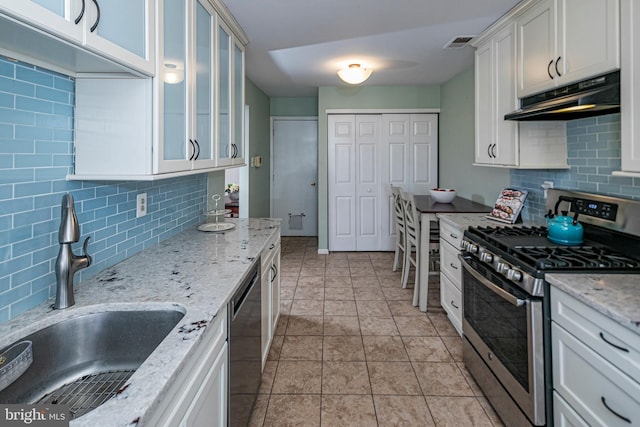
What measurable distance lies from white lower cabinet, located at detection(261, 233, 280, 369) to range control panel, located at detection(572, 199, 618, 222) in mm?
1833

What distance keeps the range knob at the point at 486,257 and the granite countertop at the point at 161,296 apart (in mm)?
1198

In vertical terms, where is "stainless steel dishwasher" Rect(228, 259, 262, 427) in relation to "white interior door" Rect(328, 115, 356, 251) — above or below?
below

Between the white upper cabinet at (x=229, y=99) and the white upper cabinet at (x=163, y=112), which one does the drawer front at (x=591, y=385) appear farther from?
the white upper cabinet at (x=229, y=99)

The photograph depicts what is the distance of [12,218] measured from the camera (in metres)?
1.10

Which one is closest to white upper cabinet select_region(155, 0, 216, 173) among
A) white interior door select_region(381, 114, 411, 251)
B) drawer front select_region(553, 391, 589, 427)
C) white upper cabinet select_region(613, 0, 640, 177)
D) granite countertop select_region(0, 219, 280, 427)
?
granite countertop select_region(0, 219, 280, 427)

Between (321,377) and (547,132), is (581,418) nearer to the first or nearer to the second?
(321,377)

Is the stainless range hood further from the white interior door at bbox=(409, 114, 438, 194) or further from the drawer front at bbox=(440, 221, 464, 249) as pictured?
the white interior door at bbox=(409, 114, 438, 194)

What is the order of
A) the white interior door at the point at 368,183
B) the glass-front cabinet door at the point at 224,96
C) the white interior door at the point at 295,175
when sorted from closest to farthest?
the glass-front cabinet door at the point at 224,96 < the white interior door at the point at 368,183 < the white interior door at the point at 295,175

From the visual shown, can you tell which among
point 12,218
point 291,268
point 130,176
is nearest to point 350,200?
point 291,268

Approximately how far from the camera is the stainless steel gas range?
1498 mm

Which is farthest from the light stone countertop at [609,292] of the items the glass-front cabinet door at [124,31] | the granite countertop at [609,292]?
the glass-front cabinet door at [124,31]

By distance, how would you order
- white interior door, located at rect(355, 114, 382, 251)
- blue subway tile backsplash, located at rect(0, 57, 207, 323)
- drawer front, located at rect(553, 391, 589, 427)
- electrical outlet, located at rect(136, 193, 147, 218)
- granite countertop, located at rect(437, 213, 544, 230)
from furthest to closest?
white interior door, located at rect(355, 114, 382, 251) → granite countertop, located at rect(437, 213, 544, 230) → electrical outlet, located at rect(136, 193, 147, 218) → drawer front, located at rect(553, 391, 589, 427) → blue subway tile backsplash, located at rect(0, 57, 207, 323)

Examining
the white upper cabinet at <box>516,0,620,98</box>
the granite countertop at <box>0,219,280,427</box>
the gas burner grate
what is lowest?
the granite countertop at <box>0,219,280,427</box>

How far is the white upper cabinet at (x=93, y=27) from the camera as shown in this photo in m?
0.83
